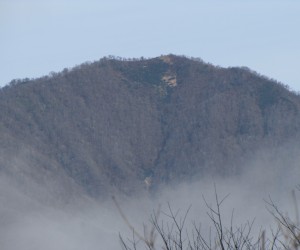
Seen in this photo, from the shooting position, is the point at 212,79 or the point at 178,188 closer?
the point at 178,188

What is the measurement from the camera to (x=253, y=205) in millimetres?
122375

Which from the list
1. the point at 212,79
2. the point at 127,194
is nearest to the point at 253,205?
the point at 127,194

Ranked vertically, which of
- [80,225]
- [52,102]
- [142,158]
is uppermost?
[52,102]

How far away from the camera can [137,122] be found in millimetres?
163625

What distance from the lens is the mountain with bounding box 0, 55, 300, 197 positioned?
468 ft

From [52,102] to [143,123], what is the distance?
1695cm

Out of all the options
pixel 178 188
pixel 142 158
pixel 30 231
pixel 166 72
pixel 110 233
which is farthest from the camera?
pixel 166 72

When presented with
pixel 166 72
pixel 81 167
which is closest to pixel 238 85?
pixel 166 72

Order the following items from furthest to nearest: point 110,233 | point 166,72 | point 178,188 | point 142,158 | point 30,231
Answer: point 166,72 < point 142,158 < point 178,188 < point 110,233 < point 30,231

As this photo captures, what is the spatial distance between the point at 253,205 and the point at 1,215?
35.7 metres

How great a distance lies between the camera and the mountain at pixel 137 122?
143 metres

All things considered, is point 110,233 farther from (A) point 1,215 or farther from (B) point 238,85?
(B) point 238,85

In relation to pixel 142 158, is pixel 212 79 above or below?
above

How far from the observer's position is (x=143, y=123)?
163m
